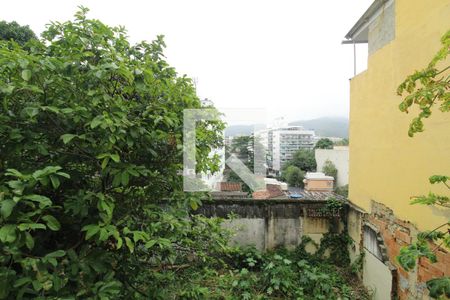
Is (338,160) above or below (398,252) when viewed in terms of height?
above

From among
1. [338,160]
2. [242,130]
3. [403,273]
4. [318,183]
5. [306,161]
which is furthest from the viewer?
[306,161]

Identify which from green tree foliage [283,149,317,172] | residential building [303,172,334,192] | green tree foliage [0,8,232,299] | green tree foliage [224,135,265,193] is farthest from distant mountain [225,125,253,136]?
green tree foliage [283,149,317,172]

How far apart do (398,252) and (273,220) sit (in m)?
2.43

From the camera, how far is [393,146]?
393 centimetres

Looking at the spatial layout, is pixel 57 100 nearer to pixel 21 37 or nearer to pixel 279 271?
pixel 279 271

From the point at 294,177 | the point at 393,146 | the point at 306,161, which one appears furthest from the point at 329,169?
the point at 393,146

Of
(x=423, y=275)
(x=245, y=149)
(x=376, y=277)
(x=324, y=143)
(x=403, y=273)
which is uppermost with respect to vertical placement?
(x=324, y=143)

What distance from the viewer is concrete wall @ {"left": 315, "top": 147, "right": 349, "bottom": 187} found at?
55.5 feet

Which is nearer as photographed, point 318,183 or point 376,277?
point 376,277

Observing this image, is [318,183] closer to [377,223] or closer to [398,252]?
[377,223]

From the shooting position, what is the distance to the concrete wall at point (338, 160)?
1692cm

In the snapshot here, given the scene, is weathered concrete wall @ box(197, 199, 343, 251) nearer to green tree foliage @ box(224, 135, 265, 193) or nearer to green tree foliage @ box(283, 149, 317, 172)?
green tree foliage @ box(224, 135, 265, 193)

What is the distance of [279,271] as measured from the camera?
4672 millimetres

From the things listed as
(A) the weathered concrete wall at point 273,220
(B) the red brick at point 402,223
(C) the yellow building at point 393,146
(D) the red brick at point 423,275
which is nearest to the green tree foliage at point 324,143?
(A) the weathered concrete wall at point 273,220
